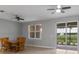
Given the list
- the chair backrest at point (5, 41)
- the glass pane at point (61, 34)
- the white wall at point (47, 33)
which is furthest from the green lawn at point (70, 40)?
the chair backrest at point (5, 41)

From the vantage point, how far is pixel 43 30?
1646 millimetres

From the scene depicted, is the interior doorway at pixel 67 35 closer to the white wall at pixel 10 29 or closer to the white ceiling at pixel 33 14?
the white ceiling at pixel 33 14

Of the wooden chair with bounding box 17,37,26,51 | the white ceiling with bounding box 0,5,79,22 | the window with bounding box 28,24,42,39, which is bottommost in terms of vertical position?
the wooden chair with bounding box 17,37,26,51

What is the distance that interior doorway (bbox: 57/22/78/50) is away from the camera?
1.43 meters

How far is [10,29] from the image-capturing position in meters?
1.60

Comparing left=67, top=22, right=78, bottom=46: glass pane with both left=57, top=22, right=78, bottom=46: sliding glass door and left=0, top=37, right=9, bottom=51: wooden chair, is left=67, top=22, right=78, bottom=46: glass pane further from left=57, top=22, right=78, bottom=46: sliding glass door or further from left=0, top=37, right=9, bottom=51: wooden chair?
left=0, top=37, right=9, bottom=51: wooden chair

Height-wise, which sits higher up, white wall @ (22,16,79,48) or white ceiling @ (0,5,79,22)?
white ceiling @ (0,5,79,22)

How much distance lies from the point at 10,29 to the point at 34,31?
368mm

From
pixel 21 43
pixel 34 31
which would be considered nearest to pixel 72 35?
pixel 34 31

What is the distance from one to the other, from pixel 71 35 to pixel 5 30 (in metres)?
0.93

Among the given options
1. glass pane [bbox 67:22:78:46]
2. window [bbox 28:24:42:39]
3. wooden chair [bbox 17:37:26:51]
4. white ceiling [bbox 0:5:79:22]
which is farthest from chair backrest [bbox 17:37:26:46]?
glass pane [bbox 67:22:78:46]

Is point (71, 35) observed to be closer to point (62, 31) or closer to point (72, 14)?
point (62, 31)
